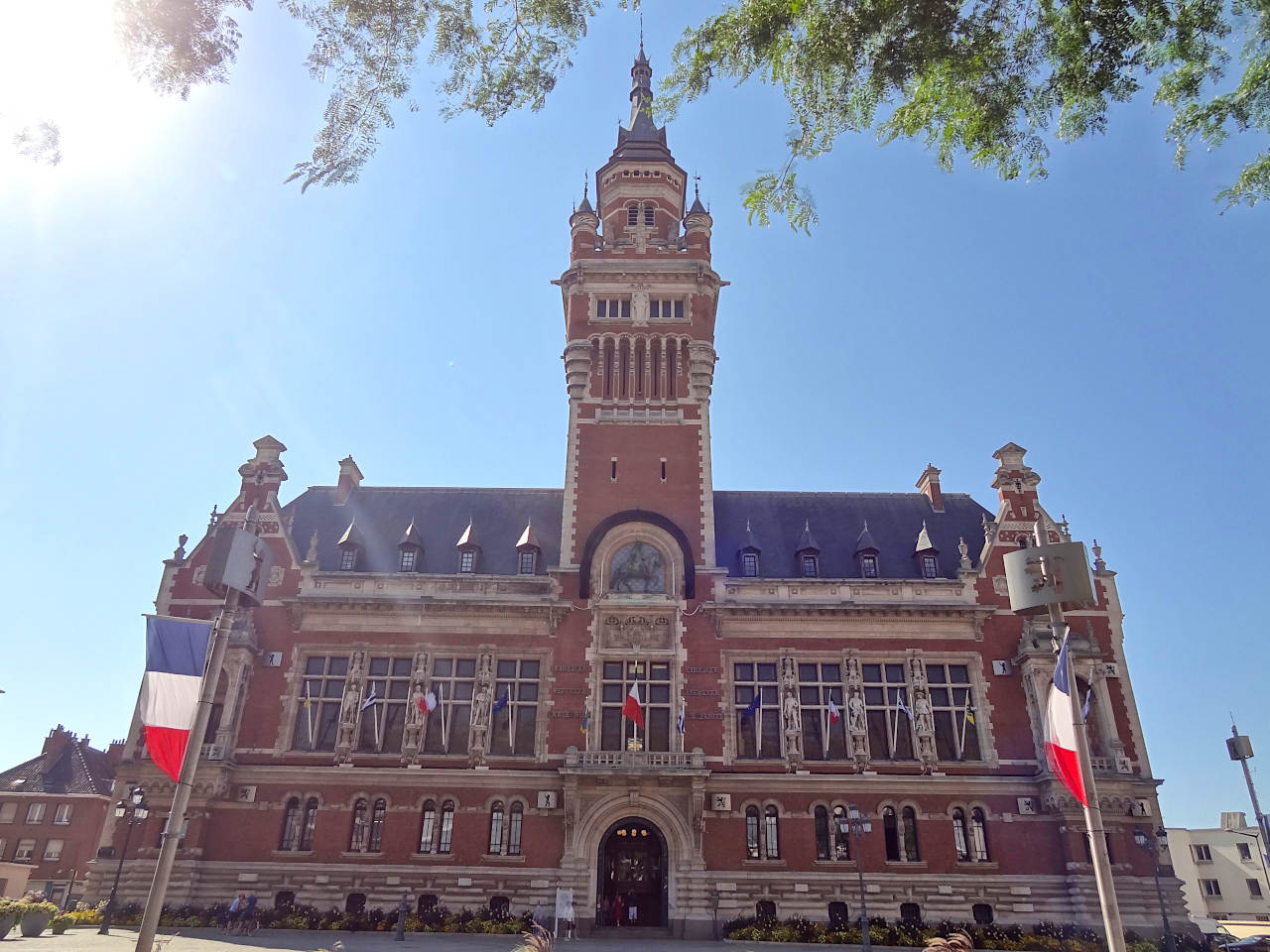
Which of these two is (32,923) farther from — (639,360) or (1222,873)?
(1222,873)

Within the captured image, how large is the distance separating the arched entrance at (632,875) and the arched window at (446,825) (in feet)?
19.2

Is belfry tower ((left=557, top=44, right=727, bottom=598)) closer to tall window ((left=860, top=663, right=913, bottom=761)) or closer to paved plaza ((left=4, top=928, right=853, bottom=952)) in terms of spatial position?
tall window ((left=860, top=663, right=913, bottom=761))

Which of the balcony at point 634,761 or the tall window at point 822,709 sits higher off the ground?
the tall window at point 822,709

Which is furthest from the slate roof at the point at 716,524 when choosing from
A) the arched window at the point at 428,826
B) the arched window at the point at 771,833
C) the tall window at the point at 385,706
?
the arched window at the point at 771,833

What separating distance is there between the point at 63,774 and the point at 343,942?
140ft

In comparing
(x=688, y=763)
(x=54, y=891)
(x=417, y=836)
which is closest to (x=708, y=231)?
(x=688, y=763)

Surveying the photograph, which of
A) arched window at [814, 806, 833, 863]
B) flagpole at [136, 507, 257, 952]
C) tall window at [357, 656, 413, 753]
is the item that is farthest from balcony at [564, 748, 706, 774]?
flagpole at [136, 507, 257, 952]

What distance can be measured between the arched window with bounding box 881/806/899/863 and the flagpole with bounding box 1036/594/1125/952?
725 inches

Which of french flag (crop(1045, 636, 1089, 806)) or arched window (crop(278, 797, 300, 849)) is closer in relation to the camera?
french flag (crop(1045, 636, 1089, 806))

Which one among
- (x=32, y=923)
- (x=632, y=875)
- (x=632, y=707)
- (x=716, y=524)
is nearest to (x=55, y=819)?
(x=32, y=923)

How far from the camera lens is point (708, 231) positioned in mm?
44125

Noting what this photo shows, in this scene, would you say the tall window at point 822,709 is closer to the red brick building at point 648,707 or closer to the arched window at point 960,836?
the red brick building at point 648,707

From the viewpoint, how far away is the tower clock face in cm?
3644

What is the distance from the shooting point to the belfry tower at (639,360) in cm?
3834
